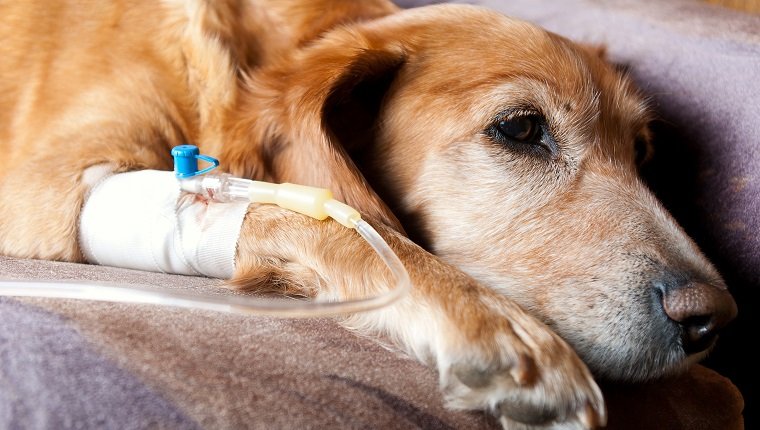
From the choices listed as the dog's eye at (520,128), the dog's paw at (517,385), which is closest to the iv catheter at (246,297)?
the dog's paw at (517,385)

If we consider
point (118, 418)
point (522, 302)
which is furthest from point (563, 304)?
point (118, 418)

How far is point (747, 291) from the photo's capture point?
4.26 feet

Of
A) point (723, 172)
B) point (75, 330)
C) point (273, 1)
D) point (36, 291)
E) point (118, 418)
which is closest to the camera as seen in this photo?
point (118, 418)

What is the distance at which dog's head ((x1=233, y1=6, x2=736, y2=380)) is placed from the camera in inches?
39.9

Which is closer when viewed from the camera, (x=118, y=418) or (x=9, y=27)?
(x=118, y=418)

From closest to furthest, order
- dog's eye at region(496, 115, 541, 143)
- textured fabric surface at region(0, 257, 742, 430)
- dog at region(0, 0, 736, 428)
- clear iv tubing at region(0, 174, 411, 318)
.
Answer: textured fabric surface at region(0, 257, 742, 430), clear iv tubing at region(0, 174, 411, 318), dog at region(0, 0, 736, 428), dog's eye at region(496, 115, 541, 143)

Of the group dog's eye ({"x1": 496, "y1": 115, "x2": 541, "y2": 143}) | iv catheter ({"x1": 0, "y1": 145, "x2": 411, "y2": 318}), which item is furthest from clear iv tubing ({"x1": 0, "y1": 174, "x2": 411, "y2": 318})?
dog's eye ({"x1": 496, "y1": 115, "x2": 541, "y2": 143})

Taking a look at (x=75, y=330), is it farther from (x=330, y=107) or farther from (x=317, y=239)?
(x=330, y=107)

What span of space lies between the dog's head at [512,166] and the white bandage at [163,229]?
17 centimetres

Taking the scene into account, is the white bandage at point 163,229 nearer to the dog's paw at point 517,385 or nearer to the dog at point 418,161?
the dog at point 418,161

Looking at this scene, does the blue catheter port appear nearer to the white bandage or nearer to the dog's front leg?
the white bandage

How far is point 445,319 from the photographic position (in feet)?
2.87

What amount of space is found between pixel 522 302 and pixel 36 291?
2.34 feet

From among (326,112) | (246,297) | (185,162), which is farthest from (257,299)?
(326,112)
